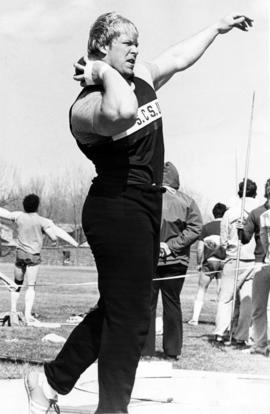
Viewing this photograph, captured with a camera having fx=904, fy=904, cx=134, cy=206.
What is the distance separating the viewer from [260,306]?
8883 mm

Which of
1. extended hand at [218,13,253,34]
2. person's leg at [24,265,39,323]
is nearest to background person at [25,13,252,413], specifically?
extended hand at [218,13,253,34]

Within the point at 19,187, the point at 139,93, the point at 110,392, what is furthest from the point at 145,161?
the point at 19,187

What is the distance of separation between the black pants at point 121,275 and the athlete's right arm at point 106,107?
323 millimetres

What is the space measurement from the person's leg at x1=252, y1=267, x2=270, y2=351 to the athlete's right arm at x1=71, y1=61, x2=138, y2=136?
5.33 meters

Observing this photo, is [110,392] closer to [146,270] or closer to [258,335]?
[146,270]

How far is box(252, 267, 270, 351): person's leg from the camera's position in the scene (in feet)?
29.0

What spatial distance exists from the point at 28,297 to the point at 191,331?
2.09m

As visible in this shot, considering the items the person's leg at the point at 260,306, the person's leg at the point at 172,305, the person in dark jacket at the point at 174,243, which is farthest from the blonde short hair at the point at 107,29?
the person's leg at the point at 260,306

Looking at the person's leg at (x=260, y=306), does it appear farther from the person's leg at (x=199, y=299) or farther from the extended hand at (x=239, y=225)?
the person's leg at (x=199, y=299)

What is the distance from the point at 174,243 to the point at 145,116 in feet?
14.5

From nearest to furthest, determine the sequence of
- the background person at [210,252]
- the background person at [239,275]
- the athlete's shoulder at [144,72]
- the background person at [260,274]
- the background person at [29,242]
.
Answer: the athlete's shoulder at [144,72] → the background person at [260,274] → the background person at [239,275] → the background person at [29,242] → the background person at [210,252]

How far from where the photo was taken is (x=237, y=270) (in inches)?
372

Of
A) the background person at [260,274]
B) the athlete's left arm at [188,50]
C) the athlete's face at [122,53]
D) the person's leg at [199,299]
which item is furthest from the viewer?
the person's leg at [199,299]

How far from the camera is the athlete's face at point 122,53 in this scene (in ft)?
12.6
